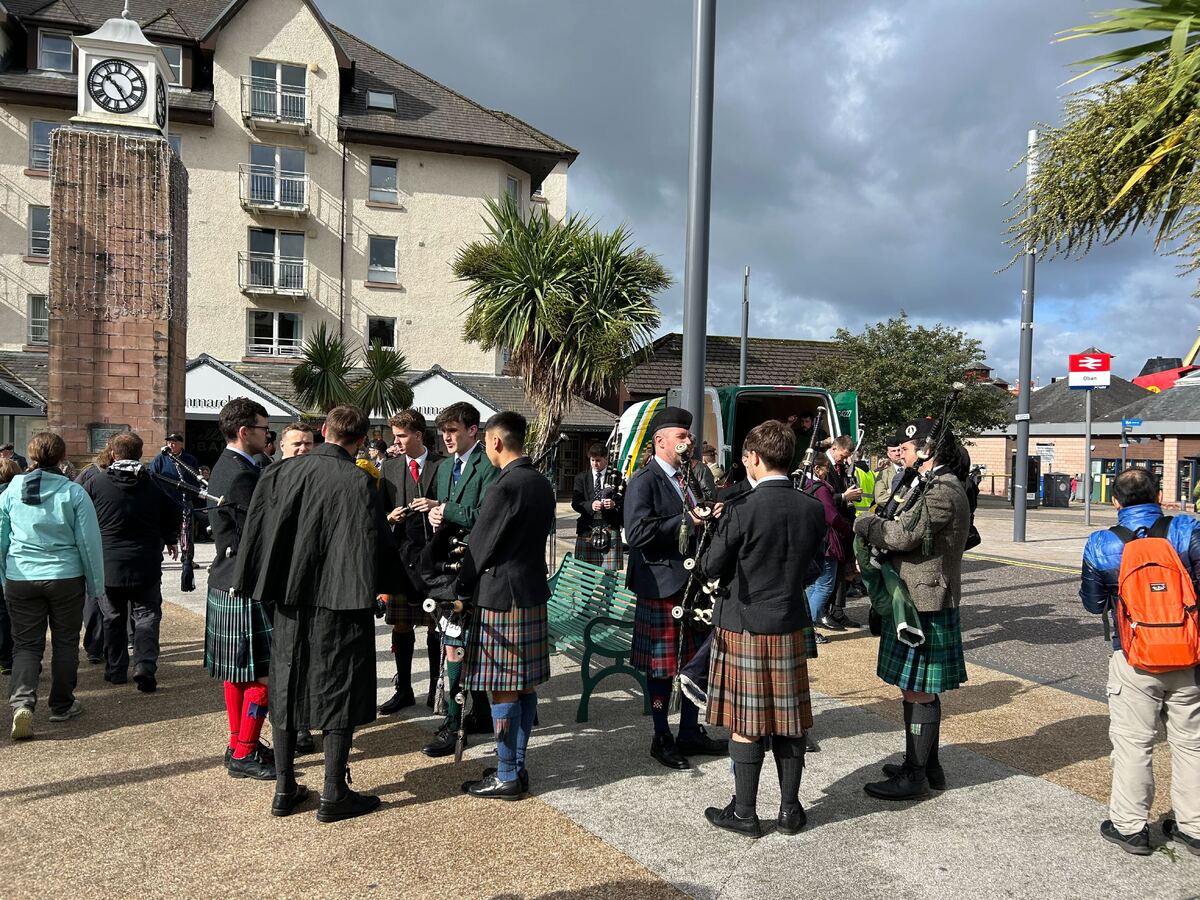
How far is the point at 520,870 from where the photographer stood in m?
3.53

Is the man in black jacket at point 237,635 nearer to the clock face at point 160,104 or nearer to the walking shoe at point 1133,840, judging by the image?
the walking shoe at point 1133,840

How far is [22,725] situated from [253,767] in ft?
5.36

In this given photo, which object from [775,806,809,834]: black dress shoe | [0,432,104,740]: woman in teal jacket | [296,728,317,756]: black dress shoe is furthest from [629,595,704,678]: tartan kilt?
[0,432,104,740]: woman in teal jacket

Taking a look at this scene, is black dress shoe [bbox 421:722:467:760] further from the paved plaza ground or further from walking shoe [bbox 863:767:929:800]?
walking shoe [bbox 863:767:929:800]

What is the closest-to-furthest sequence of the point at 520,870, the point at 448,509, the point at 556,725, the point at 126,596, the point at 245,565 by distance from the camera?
the point at 520,870 < the point at 245,565 < the point at 448,509 < the point at 556,725 < the point at 126,596

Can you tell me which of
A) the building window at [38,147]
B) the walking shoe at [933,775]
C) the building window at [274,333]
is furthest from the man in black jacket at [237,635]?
the building window at [38,147]

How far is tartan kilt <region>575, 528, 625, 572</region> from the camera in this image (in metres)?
8.22

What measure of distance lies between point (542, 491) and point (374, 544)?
0.84m

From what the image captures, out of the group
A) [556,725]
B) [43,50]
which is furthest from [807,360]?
[556,725]

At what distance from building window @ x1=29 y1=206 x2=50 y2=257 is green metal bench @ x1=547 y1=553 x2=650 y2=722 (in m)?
27.0

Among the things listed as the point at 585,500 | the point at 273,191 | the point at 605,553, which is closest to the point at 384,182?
the point at 273,191

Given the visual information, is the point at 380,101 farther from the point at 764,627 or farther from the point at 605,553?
the point at 764,627

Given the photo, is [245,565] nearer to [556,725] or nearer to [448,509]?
[448,509]

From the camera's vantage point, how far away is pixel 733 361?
3372cm
